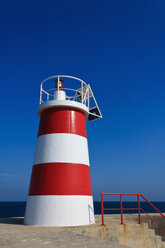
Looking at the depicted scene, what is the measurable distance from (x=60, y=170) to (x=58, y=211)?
141 cm

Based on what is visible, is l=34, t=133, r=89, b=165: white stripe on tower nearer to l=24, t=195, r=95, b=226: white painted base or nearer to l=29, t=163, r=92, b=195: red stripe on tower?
l=29, t=163, r=92, b=195: red stripe on tower

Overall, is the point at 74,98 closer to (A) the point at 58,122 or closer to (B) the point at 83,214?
(A) the point at 58,122

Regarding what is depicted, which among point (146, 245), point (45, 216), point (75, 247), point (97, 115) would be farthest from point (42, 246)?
point (97, 115)

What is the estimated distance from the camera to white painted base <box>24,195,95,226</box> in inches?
310

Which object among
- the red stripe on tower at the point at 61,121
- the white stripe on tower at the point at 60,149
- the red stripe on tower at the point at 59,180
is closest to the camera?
the red stripe on tower at the point at 59,180

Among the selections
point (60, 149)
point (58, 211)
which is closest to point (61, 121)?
point (60, 149)

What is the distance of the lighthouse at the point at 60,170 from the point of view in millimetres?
8008

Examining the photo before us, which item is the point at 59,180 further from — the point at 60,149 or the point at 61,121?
the point at 61,121

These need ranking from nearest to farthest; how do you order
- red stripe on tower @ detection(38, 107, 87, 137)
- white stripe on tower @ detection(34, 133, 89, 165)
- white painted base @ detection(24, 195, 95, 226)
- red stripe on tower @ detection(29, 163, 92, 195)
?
white painted base @ detection(24, 195, 95, 226) < red stripe on tower @ detection(29, 163, 92, 195) < white stripe on tower @ detection(34, 133, 89, 165) < red stripe on tower @ detection(38, 107, 87, 137)

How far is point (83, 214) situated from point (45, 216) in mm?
1361

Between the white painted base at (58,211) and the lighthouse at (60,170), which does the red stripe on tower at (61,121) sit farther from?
the white painted base at (58,211)

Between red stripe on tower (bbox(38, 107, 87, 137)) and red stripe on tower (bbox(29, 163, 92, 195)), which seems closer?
red stripe on tower (bbox(29, 163, 92, 195))

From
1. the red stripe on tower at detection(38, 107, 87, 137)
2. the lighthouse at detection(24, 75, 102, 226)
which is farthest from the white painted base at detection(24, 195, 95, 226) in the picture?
the red stripe on tower at detection(38, 107, 87, 137)

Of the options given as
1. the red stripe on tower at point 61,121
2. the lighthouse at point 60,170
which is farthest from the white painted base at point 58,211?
the red stripe on tower at point 61,121
